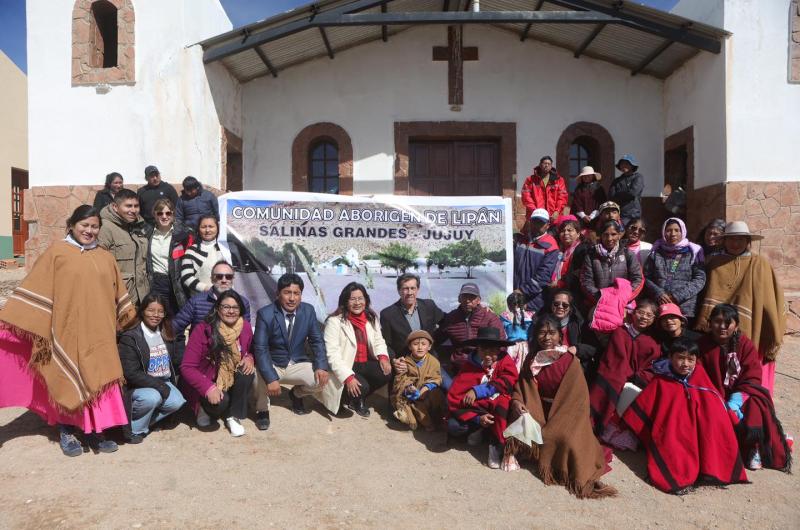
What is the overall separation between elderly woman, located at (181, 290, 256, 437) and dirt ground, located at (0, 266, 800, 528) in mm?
180

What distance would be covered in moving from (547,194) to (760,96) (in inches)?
124

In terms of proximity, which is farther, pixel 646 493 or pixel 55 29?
pixel 55 29

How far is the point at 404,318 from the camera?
15.5 ft

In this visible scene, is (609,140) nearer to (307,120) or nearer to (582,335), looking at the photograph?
(307,120)

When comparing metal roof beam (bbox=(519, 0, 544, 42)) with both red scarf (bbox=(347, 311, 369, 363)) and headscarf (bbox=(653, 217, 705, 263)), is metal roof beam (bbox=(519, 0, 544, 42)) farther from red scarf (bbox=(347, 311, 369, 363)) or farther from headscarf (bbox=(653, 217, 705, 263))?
red scarf (bbox=(347, 311, 369, 363))

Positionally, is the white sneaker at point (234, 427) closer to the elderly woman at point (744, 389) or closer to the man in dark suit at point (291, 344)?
the man in dark suit at point (291, 344)

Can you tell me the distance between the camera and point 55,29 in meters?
7.27

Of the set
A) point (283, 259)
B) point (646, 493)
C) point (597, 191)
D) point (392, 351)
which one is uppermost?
point (597, 191)

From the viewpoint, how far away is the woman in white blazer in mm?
4398

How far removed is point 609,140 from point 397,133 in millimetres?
3436

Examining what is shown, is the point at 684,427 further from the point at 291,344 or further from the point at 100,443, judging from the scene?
the point at 100,443

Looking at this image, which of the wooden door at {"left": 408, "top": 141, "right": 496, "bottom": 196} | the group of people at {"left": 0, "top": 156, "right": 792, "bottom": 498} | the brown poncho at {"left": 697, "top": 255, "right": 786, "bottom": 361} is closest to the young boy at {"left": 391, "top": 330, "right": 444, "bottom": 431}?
the group of people at {"left": 0, "top": 156, "right": 792, "bottom": 498}

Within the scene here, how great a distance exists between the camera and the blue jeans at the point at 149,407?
12.8 ft

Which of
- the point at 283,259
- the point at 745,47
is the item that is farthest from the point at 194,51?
the point at 745,47
